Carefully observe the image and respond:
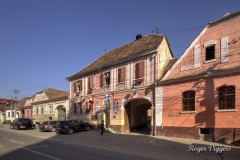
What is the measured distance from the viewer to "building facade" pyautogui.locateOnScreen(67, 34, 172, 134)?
20.8 m

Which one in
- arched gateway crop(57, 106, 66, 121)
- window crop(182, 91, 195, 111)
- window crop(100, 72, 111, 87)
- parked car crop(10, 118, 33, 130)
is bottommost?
parked car crop(10, 118, 33, 130)

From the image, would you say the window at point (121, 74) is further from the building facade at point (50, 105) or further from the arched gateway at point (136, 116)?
the building facade at point (50, 105)

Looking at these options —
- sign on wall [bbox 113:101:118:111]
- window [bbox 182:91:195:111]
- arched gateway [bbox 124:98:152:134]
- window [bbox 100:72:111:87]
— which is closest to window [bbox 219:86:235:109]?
window [bbox 182:91:195:111]

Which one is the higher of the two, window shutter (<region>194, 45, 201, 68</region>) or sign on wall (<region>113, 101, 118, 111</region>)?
window shutter (<region>194, 45, 201, 68</region>)

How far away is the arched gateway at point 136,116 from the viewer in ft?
77.4

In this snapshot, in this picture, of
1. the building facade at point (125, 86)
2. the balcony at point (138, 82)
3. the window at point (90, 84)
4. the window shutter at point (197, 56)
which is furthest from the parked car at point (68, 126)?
the window shutter at point (197, 56)

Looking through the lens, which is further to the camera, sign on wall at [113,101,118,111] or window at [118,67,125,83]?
sign on wall at [113,101,118,111]

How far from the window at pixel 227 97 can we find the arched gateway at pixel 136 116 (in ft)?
26.7

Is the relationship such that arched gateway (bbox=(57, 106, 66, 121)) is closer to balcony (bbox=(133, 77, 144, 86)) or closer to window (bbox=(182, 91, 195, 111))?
balcony (bbox=(133, 77, 144, 86))

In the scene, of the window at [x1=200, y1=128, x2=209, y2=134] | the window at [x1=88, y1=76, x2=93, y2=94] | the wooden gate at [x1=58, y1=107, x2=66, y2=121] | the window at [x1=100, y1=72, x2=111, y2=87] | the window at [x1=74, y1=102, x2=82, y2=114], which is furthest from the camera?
the wooden gate at [x1=58, y1=107, x2=66, y2=121]

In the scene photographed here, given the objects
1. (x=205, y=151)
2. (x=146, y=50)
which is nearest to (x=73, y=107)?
(x=146, y=50)

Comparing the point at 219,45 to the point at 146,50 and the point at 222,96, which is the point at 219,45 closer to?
the point at 222,96

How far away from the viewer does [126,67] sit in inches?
915

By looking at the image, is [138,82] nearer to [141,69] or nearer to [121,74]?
[141,69]
